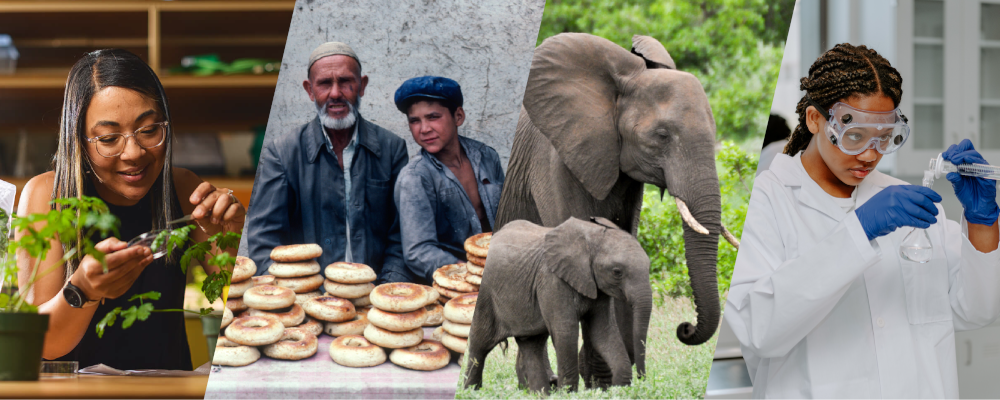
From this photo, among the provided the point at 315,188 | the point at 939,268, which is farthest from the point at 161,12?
the point at 939,268

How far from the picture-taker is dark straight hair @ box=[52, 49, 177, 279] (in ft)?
5.13

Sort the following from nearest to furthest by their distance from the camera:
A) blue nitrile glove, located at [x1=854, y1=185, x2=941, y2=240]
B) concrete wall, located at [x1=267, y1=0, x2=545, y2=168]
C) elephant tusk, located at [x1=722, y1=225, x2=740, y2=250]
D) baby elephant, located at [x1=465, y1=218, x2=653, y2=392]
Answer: blue nitrile glove, located at [x1=854, y1=185, x2=941, y2=240], concrete wall, located at [x1=267, y1=0, x2=545, y2=168], baby elephant, located at [x1=465, y1=218, x2=653, y2=392], elephant tusk, located at [x1=722, y1=225, x2=740, y2=250]

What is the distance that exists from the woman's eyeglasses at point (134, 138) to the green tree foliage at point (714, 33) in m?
0.98

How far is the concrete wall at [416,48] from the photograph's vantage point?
4.50 feet

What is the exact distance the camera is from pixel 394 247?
55.8 inches

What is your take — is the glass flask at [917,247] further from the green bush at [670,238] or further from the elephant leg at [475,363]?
the elephant leg at [475,363]

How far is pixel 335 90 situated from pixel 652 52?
75 centimetres

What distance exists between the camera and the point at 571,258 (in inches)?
57.8

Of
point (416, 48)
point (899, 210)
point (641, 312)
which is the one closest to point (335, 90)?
point (416, 48)

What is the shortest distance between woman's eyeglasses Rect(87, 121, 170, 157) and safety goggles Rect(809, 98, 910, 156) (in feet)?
5.00

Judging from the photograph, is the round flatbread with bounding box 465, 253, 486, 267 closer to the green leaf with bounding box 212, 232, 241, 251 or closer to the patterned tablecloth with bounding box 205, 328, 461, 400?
the patterned tablecloth with bounding box 205, 328, 461, 400

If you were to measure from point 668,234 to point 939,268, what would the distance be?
1.91ft

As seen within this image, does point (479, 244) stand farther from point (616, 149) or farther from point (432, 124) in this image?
point (616, 149)

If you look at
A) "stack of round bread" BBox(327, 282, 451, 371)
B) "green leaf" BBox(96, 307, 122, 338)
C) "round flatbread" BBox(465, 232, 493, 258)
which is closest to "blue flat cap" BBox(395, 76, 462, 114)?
"round flatbread" BBox(465, 232, 493, 258)
